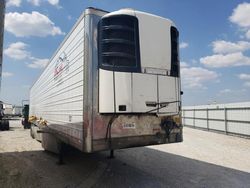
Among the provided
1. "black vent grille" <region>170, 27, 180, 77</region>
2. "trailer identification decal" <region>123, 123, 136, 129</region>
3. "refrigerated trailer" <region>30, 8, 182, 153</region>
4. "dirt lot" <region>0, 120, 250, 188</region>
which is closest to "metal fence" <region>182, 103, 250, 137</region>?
"dirt lot" <region>0, 120, 250, 188</region>

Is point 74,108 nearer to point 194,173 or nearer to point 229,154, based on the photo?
point 194,173

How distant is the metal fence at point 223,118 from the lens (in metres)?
14.8

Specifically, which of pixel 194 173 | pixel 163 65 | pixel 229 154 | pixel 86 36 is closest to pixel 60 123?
pixel 86 36

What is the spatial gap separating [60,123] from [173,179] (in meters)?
3.37

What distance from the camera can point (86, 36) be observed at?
467 centimetres

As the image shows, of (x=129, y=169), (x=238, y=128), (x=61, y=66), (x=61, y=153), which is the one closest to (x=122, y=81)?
(x=61, y=66)

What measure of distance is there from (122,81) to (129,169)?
3460 mm

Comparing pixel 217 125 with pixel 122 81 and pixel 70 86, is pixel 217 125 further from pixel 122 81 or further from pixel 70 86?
pixel 122 81

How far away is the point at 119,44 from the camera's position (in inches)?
187

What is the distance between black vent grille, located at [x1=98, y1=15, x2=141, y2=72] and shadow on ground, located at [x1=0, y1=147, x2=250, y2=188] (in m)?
2.90

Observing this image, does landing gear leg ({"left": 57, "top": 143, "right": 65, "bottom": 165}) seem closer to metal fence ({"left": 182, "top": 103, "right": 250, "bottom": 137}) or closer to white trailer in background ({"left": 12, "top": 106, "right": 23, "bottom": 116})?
metal fence ({"left": 182, "top": 103, "right": 250, "bottom": 137})

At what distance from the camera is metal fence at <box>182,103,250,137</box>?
14753 mm

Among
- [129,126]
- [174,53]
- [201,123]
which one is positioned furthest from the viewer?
[201,123]

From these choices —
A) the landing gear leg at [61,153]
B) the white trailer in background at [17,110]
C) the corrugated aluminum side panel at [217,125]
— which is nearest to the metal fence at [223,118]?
the corrugated aluminum side panel at [217,125]
